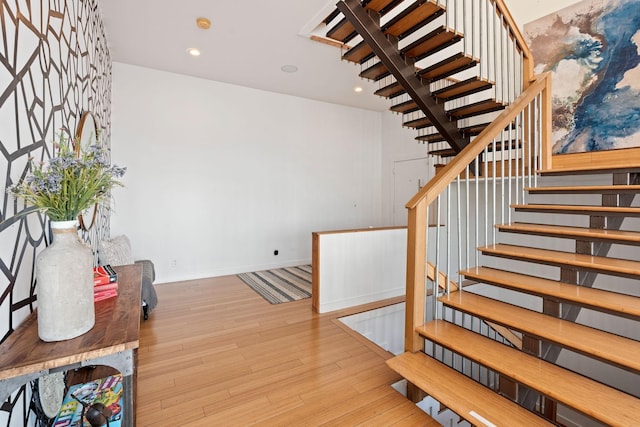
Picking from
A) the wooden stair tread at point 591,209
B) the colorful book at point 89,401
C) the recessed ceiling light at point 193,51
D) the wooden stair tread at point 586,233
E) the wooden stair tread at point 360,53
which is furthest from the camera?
the recessed ceiling light at point 193,51

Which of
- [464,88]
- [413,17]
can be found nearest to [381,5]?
[413,17]

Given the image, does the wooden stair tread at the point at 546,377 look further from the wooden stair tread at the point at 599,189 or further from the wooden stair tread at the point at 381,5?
the wooden stair tread at the point at 381,5

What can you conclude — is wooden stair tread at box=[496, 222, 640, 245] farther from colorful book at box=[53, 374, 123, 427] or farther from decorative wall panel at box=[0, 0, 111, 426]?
decorative wall panel at box=[0, 0, 111, 426]

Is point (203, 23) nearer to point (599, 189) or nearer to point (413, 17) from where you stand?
point (413, 17)

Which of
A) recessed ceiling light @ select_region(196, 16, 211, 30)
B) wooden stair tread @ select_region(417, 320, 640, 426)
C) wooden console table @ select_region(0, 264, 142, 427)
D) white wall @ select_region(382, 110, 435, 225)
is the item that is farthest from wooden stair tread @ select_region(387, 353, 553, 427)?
white wall @ select_region(382, 110, 435, 225)

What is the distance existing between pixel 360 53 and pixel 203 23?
1.72 meters

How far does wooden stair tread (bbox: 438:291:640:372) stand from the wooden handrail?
833 millimetres

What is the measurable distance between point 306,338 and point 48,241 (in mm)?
2085

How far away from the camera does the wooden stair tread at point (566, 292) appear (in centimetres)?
173

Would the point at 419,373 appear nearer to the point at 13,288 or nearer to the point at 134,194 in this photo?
the point at 13,288

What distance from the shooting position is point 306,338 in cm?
281

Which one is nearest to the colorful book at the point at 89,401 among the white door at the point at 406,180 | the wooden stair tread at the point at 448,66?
the wooden stair tread at the point at 448,66

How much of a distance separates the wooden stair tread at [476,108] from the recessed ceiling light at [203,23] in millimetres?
2918

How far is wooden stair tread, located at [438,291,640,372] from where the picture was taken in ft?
5.02
